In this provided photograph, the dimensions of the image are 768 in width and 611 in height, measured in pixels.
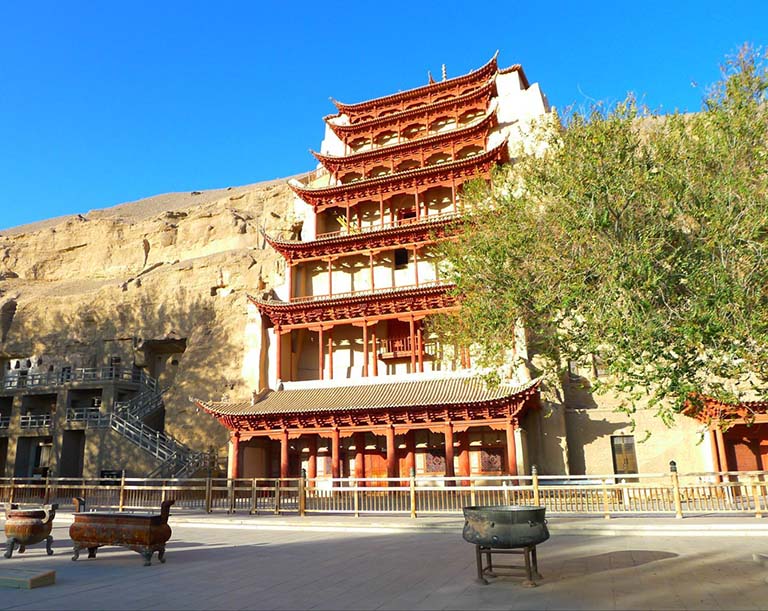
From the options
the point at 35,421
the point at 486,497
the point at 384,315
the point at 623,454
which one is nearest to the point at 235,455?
the point at 384,315

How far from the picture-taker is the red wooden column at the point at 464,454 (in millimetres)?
22906

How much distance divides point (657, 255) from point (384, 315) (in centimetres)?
1706

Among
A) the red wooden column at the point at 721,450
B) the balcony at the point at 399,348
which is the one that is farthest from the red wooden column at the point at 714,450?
the balcony at the point at 399,348

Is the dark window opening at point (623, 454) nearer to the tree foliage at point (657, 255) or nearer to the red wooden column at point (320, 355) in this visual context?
the tree foliage at point (657, 255)

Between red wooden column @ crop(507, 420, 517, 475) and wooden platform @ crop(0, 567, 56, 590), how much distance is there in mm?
16335

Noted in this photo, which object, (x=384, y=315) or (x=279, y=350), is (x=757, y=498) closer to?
(x=384, y=315)

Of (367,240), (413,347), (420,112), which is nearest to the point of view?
(413,347)

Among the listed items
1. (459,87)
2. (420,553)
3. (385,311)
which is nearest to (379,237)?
(385,311)

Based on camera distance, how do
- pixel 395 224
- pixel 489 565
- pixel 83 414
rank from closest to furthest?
pixel 489 565
pixel 395 224
pixel 83 414

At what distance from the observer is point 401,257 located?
97.1ft

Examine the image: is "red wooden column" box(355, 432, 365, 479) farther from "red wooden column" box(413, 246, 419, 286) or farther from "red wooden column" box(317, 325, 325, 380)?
"red wooden column" box(413, 246, 419, 286)

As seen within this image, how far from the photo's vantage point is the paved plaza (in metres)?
6.08

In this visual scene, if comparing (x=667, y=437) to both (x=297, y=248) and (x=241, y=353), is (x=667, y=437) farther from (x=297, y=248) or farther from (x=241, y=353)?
(x=241, y=353)

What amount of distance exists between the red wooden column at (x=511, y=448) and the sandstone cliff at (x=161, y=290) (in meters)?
12.8
